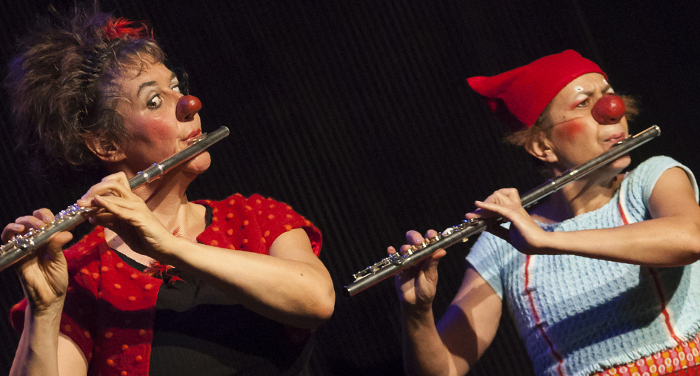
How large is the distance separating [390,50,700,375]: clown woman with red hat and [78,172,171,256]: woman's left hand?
2.17ft

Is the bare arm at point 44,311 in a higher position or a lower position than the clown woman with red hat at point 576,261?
higher

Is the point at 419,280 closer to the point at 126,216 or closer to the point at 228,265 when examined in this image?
the point at 228,265

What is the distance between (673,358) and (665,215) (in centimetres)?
34

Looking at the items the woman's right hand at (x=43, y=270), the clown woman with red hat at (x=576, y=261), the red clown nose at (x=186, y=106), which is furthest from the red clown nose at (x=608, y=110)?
the woman's right hand at (x=43, y=270)

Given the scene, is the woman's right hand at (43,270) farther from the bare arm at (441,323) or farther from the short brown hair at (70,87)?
the bare arm at (441,323)

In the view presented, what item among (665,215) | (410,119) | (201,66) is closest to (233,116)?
(201,66)

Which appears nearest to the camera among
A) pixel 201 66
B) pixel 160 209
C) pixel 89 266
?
pixel 89 266

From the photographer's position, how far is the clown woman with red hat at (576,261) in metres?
1.47

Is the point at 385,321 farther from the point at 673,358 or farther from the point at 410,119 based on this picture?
the point at 673,358

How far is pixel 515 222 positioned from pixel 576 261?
315mm

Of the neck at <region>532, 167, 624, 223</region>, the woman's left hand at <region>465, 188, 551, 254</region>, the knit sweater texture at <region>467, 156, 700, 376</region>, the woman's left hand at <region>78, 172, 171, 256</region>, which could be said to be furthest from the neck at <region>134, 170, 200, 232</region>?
the neck at <region>532, 167, 624, 223</region>

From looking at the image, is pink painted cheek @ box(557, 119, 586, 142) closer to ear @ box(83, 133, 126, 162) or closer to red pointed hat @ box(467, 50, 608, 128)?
red pointed hat @ box(467, 50, 608, 128)

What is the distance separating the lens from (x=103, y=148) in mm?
1562

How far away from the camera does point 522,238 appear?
1.47 meters
